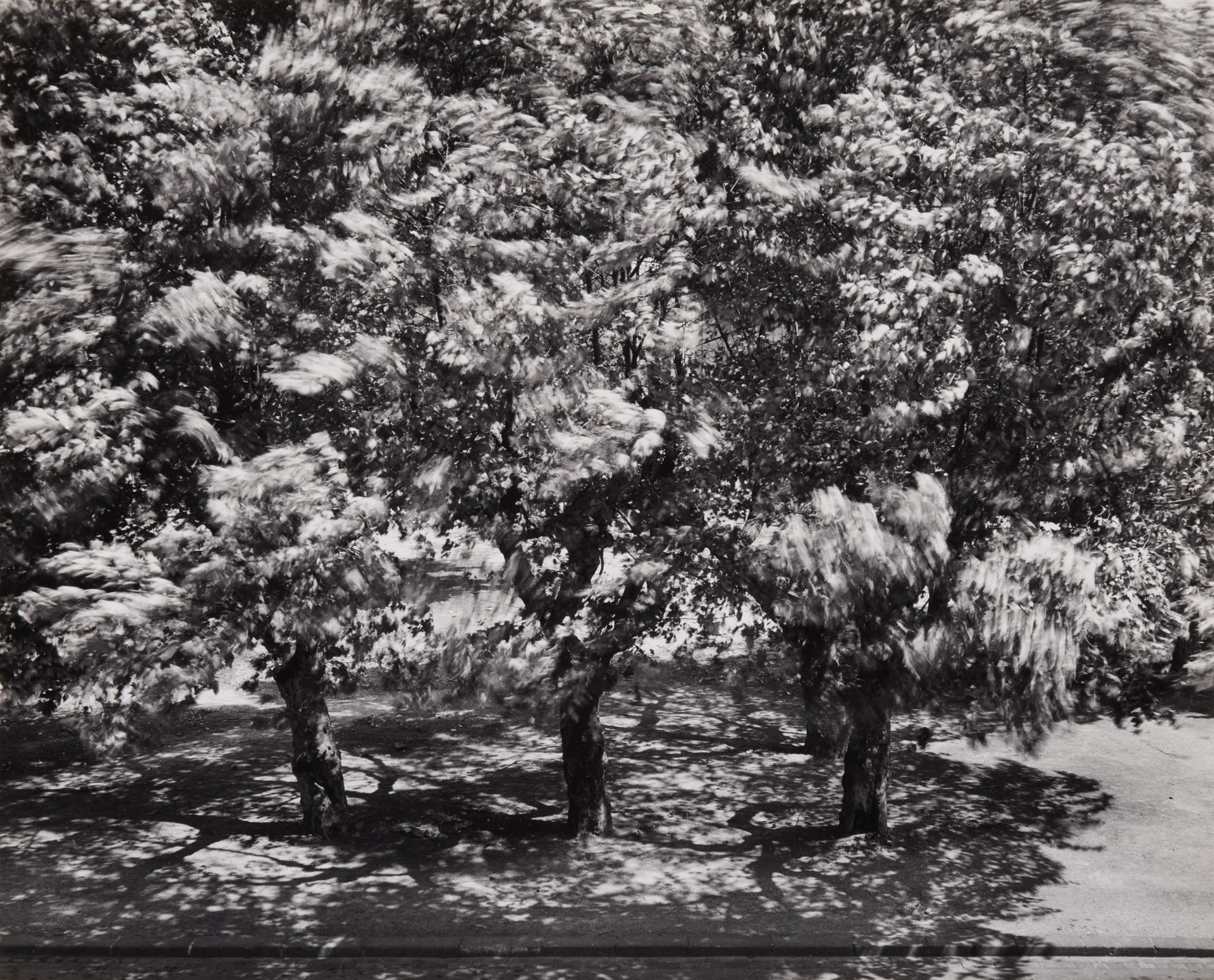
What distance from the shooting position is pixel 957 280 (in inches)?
302

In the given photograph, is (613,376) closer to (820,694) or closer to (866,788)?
(820,694)

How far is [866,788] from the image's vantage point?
39.1 feet

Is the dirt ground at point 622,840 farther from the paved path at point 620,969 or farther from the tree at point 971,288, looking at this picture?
the tree at point 971,288

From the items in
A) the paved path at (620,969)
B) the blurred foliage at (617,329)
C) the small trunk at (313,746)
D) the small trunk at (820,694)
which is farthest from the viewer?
the small trunk at (313,746)

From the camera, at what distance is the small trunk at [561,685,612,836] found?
11727mm

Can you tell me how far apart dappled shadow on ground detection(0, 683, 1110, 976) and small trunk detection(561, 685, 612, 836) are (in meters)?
0.26

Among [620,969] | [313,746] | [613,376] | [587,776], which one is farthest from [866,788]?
[313,746]

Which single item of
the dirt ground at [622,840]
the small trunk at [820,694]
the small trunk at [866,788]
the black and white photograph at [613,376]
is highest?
the black and white photograph at [613,376]

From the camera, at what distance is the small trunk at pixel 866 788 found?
456 inches

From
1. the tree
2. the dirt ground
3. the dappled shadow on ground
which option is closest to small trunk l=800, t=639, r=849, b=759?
the tree

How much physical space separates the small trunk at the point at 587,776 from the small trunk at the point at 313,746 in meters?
2.67

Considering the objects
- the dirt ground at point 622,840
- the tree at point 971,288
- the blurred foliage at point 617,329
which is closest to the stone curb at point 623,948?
the dirt ground at point 622,840

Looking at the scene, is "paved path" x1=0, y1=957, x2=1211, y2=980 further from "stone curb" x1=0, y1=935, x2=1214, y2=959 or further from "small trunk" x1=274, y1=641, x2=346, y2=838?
"small trunk" x1=274, y1=641, x2=346, y2=838

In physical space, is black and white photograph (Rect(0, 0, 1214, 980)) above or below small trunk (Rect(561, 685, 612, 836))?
above
